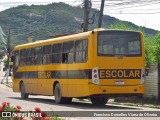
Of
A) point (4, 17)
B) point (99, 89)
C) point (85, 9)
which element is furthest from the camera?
point (4, 17)

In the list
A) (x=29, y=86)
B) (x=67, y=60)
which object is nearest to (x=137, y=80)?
(x=67, y=60)

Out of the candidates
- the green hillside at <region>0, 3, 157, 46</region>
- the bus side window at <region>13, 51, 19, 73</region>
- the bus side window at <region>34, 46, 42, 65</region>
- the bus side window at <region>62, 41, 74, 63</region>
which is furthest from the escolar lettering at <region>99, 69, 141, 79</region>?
the green hillside at <region>0, 3, 157, 46</region>

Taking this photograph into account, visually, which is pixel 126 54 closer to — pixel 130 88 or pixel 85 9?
pixel 130 88

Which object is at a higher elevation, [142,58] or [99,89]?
[142,58]

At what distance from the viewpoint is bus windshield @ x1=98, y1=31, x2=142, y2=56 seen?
19328mm

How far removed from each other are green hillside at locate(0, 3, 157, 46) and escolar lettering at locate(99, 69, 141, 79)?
115m

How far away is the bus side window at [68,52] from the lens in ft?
68.5

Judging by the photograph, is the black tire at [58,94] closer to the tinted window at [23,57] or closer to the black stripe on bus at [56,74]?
the black stripe on bus at [56,74]

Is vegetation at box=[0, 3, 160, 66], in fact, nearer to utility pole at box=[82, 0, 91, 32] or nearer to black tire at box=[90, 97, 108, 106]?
utility pole at box=[82, 0, 91, 32]

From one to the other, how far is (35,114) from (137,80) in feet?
35.0

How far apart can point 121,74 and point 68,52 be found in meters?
2.99

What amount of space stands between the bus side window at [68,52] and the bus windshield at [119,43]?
1951 mm

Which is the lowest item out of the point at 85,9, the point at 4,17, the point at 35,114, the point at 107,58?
the point at 35,114

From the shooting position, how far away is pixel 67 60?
837 inches
